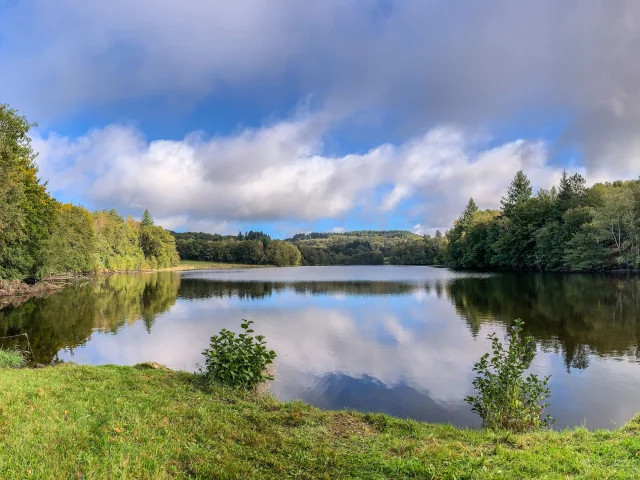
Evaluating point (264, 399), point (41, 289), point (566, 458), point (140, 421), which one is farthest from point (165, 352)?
point (41, 289)

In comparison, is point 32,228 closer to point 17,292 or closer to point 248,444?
point 17,292

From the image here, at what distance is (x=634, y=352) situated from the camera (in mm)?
14008

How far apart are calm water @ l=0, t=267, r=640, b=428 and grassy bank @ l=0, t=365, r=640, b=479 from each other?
3.24m

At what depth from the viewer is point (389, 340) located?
17.8 m

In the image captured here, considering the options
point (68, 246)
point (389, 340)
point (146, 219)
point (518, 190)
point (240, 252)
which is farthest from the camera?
point (240, 252)

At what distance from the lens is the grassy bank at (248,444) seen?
460cm

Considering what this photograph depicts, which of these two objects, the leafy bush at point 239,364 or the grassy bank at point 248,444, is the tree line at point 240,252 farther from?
the grassy bank at point 248,444

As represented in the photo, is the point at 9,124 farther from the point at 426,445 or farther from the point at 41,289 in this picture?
the point at 426,445

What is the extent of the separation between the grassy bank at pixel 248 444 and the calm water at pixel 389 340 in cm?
324

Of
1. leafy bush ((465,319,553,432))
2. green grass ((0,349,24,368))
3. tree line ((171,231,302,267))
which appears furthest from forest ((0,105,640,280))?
leafy bush ((465,319,553,432))

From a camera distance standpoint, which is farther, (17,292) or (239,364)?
(17,292)

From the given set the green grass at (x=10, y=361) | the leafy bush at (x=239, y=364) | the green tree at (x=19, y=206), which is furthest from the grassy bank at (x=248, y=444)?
the green tree at (x=19, y=206)

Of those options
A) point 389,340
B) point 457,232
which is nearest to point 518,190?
point 457,232

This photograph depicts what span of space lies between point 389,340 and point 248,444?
1321 centimetres
